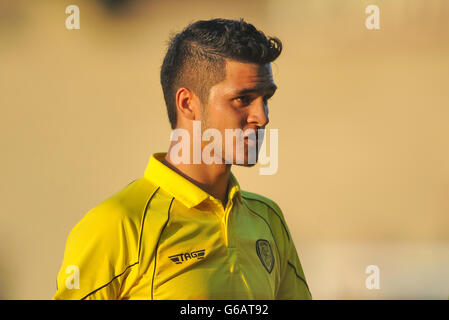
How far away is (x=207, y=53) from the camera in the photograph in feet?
6.04

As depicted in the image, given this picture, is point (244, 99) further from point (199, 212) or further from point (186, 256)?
point (186, 256)

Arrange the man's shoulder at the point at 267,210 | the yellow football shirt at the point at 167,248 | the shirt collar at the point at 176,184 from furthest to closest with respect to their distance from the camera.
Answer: the man's shoulder at the point at 267,210 → the shirt collar at the point at 176,184 → the yellow football shirt at the point at 167,248

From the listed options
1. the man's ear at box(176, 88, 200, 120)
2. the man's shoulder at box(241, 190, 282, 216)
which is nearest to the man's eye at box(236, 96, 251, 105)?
the man's ear at box(176, 88, 200, 120)

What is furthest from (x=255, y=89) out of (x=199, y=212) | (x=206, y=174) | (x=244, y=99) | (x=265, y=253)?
(x=265, y=253)

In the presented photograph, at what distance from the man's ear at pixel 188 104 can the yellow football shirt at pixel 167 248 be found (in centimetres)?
19

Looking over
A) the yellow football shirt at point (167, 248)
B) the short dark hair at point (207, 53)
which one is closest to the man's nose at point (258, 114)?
the short dark hair at point (207, 53)

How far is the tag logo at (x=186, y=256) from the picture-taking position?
1.64m

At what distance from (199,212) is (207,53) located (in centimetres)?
53

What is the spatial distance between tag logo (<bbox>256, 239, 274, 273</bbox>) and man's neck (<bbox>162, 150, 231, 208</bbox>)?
181mm

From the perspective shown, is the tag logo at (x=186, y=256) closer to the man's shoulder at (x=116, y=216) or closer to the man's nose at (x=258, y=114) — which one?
the man's shoulder at (x=116, y=216)
